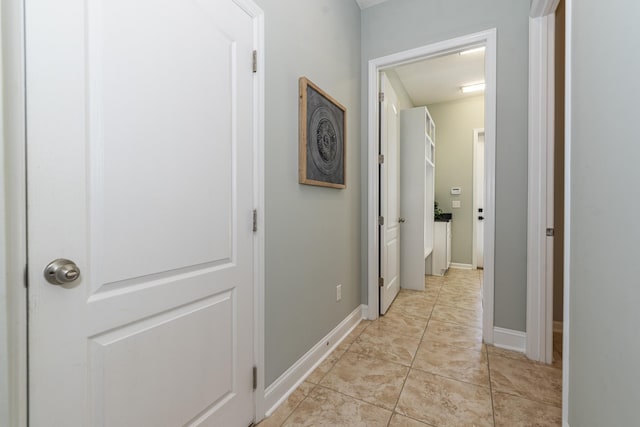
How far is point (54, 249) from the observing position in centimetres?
73

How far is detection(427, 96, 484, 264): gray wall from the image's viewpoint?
15.4 ft

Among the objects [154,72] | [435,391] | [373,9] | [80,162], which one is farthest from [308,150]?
[373,9]

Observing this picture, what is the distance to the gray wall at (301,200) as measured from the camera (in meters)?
1.50

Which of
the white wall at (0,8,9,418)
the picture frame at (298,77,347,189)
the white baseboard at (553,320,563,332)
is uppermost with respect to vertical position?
the picture frame at (298,77,347,189)

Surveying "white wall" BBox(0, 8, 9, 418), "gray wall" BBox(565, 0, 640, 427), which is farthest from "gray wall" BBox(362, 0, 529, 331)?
"white wall" BBox(0, 8, 9, 418)

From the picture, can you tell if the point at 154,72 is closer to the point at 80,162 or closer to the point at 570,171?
the point at 80,162

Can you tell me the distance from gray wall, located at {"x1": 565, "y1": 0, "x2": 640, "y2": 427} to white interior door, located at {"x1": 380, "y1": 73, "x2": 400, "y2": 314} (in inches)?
59.2

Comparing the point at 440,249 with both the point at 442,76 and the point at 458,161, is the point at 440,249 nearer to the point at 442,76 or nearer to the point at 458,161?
the point at 458,161

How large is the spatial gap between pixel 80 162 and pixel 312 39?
156cm

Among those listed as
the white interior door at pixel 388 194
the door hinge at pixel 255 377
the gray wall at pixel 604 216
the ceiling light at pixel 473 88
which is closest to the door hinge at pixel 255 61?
the gray wall at pixel 604 216

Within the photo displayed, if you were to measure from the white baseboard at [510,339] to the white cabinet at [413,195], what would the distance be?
4.42 ft

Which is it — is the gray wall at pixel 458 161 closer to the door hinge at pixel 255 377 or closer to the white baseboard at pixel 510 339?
the white baseboard at pixel 510 339

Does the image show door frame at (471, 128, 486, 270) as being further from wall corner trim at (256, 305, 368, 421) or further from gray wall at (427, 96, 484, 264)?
wall corner trim at (256, 305, 368, 421)

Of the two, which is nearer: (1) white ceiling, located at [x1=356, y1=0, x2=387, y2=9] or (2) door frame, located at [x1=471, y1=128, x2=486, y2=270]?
(1) white ceiling, located at [x1=356, y1=0, x2=387, y2=9]
